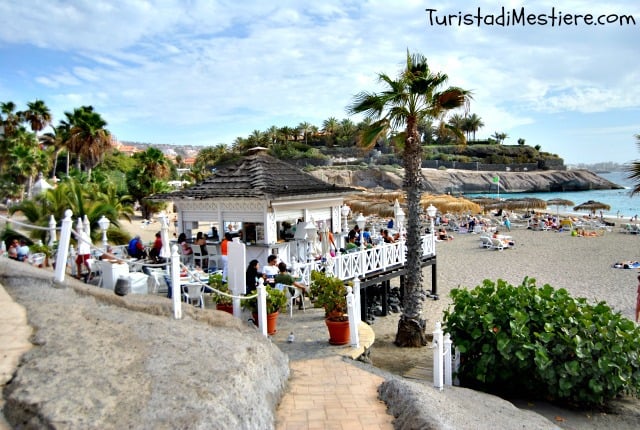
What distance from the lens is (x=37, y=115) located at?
47781 millimetres

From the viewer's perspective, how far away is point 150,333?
543 centimetres

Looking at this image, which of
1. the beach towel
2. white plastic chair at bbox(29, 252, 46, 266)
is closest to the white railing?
white plastic chair at bbox(29, 252, 46, 266)

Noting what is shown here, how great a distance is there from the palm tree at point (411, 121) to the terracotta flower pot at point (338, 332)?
127 inches

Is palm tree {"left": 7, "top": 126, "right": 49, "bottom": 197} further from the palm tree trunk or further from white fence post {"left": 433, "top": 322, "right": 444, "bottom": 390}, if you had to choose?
white fence post {"left": 433, "top": 322, "right": 444, "bottom": 390}

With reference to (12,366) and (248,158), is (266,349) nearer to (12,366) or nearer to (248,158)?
(12,366)

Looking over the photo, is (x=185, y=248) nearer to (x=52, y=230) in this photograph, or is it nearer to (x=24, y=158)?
(x=52, y=230)

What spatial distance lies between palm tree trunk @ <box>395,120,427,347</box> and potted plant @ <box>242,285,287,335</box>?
353cm

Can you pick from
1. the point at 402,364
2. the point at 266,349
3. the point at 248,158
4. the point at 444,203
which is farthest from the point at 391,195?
the point at 266,349

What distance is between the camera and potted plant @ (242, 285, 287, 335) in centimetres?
821

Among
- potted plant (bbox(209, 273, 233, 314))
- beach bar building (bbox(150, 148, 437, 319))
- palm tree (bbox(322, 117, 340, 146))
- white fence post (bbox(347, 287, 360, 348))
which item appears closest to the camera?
white fence post (bbox(347, 287, 360, 348))

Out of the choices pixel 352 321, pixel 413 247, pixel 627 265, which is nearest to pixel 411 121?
pixel 413 247

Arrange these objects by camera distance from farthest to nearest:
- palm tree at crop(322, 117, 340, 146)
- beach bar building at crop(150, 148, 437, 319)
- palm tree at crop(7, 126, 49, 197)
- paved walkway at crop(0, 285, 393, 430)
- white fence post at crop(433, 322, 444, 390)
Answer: palm tree at crop(322, 117, 340, 146) < palm tree at crop(7, 126, 49, 197) < beach bar building at crop(150, 148, 437, 319) < white fence post at crop(433, 322, 444, 390) < paved walkway at crop(0, 285, 393, 430)

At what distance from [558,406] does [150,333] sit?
635cm

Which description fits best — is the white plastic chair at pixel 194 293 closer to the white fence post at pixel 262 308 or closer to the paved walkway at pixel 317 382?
the white fence post at pixel 262 308
